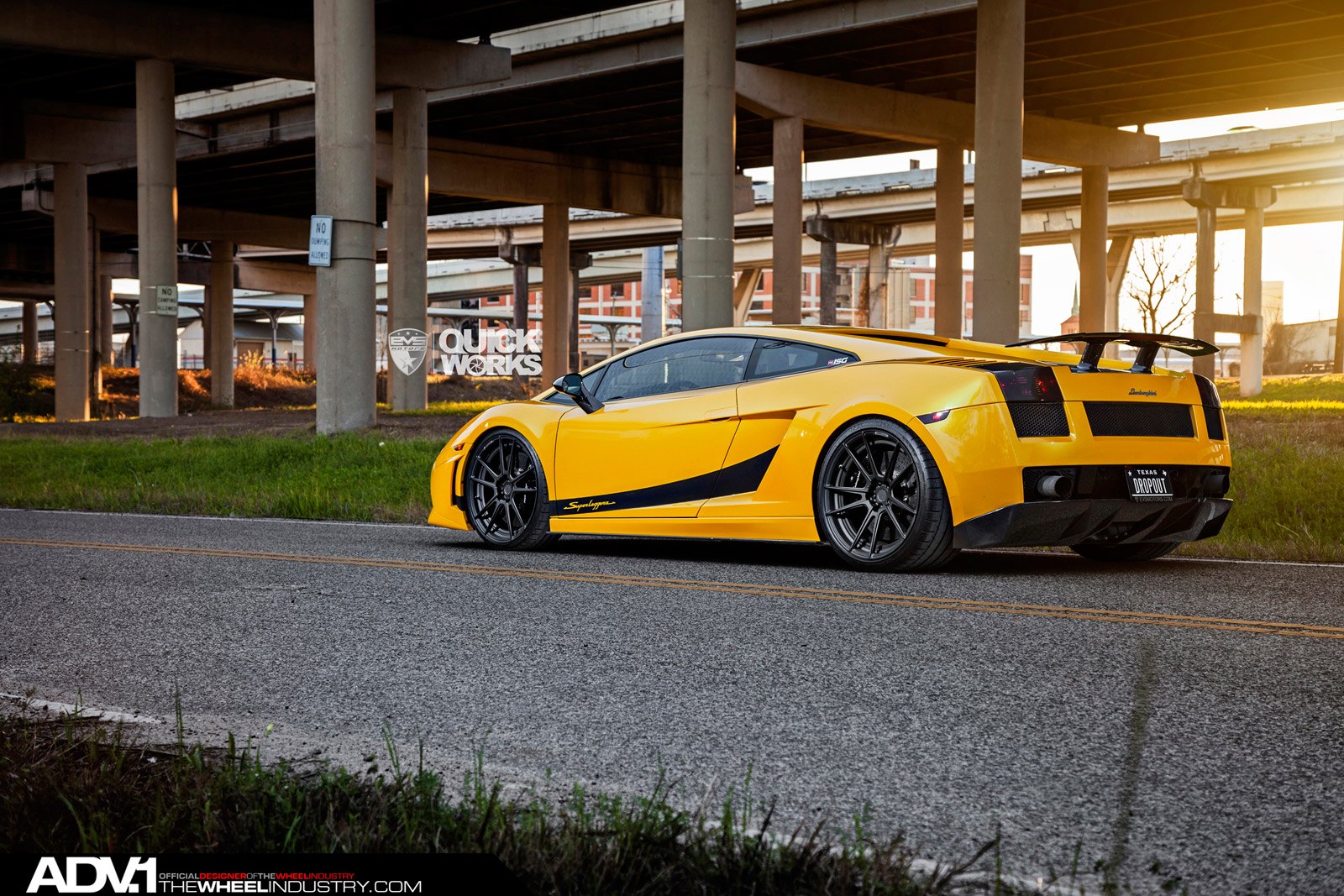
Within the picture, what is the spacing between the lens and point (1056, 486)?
22.8 ft

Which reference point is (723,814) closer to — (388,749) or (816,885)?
(816,885)

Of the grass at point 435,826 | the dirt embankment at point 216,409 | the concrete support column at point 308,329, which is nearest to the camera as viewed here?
the grass at point 435,826

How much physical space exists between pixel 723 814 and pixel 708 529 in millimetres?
5021

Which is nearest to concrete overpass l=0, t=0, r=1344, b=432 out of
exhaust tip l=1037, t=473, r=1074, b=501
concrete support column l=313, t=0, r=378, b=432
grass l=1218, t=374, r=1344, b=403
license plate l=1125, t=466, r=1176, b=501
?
concrete support column l=313, t=0, r=378, b=432

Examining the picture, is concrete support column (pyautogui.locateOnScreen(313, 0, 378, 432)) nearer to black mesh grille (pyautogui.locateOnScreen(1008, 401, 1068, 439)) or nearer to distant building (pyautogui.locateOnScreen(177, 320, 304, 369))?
black mesh grille (pyautogui.locateOnScreen(1008, 401, 1068, 439))

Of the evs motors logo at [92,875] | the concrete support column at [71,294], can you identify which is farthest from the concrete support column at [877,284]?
the evs motors logo at [92,875]

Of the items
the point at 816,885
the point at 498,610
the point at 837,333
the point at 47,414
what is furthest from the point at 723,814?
the point at 47,414

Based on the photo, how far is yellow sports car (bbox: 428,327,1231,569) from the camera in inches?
276

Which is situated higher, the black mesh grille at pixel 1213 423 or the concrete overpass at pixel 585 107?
the concrete overpass at pixel 585 107

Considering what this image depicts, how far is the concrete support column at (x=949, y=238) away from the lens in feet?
127

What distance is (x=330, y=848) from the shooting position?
2777 mm

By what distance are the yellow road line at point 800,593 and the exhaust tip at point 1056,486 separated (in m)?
Answer: 0.79

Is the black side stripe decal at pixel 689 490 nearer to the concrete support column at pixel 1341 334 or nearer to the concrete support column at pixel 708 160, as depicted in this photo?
the concrete support column at pixel 708 160

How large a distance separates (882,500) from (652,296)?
6548 cm
